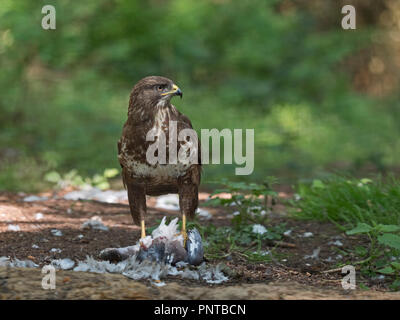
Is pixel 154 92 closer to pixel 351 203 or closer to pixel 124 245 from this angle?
pixel 124 245

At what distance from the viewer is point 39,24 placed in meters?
8.16

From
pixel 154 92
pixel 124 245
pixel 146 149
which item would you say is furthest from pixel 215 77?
pixel 146 149

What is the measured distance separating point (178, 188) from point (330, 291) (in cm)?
125

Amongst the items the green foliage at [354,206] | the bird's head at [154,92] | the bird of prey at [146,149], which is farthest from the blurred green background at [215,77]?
the bird's head at [154,92]

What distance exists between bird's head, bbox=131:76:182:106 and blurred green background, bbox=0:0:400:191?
10.7ft

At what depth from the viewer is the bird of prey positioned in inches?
144

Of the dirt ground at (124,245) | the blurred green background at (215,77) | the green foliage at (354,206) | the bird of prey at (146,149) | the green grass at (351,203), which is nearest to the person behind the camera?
the dirt ground at (124,245)

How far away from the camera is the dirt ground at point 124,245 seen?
293 cm

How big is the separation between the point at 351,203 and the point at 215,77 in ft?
21.6

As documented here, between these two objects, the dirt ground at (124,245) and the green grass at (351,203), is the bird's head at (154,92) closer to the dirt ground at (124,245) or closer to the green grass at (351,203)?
the dirt ground at (124,245)

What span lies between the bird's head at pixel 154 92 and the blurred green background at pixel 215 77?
10.7ft

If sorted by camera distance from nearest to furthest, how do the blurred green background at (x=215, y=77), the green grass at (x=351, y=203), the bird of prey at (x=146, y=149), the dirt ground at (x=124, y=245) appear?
the dirt ground at (x=124, y=245)
the bird of prey at (x=146, y=149)
the green grass at (x=351, y=203)
the blurred green background at (x=215, y=77)

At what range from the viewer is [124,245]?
4.21 m

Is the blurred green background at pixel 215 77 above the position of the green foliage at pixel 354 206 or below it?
above
